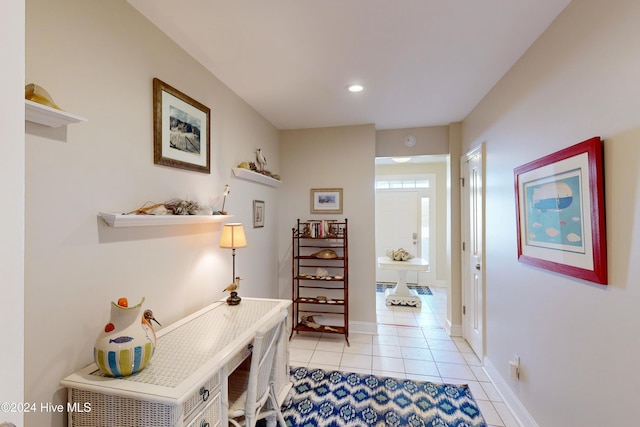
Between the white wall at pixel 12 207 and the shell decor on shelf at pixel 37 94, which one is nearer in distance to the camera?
the white wall at pixel 12 207

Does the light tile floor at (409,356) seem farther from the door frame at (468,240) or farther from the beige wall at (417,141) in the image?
the beige wall at (417,141)

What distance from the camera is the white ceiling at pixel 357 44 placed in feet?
5.04

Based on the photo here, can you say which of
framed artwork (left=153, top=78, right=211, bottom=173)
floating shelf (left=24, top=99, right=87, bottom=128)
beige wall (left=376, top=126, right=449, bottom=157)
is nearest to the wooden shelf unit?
beige wall (left=376, top=126, right=449, bottom=157)

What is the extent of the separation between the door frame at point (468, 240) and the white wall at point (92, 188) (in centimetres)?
246

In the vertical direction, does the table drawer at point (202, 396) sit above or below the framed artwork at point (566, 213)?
below

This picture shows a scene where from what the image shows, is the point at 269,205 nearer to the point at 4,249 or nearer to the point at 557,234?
the point at 557,234

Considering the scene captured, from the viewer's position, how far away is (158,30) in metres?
1.70

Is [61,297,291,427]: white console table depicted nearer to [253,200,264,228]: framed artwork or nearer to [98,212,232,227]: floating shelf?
[98,212,232,227]: floating shelf

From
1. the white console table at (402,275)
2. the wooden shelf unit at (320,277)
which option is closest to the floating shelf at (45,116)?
the wooden shelf unit at (320,277)

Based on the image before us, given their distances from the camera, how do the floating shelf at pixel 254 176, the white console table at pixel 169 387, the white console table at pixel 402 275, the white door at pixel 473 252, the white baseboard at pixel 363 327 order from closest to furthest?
the white console table at pixel 169 387, the floating shelf at pixel 254 176, the white door at pixel 473 252, the white baseboard at pixel 363 327, the white console table at pixel 402 275

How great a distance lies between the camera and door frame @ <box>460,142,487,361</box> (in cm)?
265

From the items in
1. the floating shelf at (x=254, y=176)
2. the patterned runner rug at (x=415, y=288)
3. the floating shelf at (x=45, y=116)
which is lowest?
the patterned runner rug at (x=415, y=288)

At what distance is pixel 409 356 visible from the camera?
2.88 m

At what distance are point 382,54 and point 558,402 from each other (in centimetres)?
233
